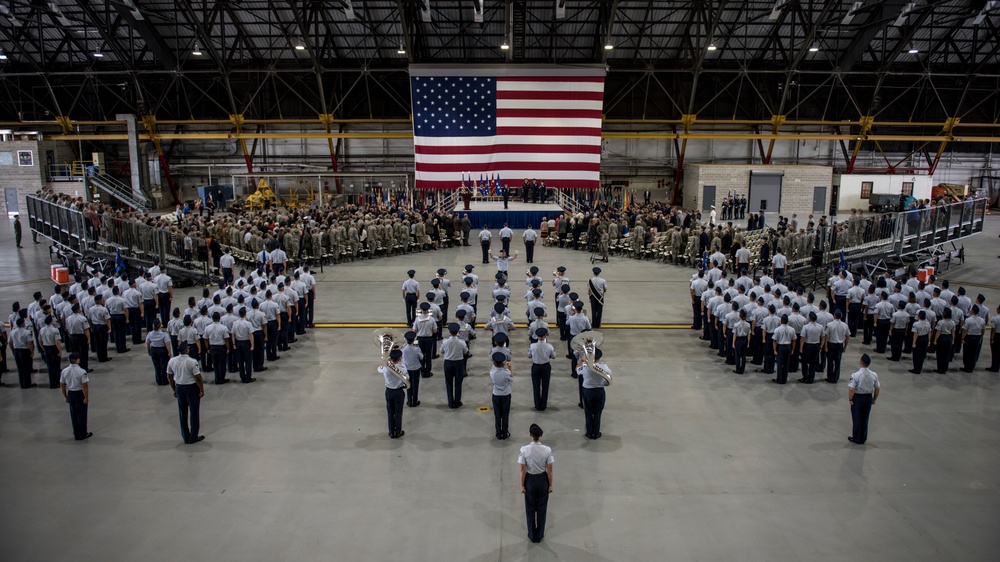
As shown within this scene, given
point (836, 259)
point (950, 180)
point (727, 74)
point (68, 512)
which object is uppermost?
point (727, 74)

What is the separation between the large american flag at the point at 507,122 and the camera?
111ft

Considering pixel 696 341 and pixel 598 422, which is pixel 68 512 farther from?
pixel 696 341

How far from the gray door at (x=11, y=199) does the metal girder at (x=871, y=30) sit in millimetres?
45224

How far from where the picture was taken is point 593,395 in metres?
10.3

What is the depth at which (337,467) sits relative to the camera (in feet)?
31.7

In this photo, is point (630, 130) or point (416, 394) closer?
point (416, 394)

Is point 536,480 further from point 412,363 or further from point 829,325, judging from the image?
point 829,325

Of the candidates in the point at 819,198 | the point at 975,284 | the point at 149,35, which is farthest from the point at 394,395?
the point at 819,198


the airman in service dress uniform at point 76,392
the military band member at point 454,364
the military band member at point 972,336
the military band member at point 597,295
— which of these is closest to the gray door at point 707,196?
the military band member at point 597,295

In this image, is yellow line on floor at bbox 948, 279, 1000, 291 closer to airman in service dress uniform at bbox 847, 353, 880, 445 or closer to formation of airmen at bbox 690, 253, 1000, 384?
formation of airmen at bbox 690, 253, 1000, 384

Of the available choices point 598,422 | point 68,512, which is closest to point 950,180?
point 598,422

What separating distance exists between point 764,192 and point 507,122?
1553 cm

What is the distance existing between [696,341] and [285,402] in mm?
8878

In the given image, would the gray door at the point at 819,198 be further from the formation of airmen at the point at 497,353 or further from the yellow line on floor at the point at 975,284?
the formation of airmen at the point at 497,353
